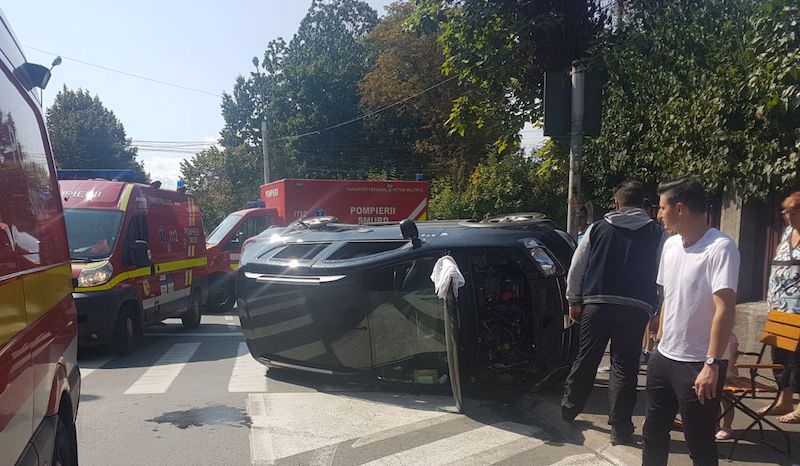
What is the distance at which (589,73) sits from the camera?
6.13m

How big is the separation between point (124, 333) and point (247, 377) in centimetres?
219

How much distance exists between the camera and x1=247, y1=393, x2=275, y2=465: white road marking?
4324 mm

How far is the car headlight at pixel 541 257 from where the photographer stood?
17.5ft

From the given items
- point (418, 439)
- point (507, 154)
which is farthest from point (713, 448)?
point (507, 154)

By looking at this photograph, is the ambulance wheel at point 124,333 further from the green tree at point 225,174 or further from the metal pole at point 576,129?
the green tree at point 225,174

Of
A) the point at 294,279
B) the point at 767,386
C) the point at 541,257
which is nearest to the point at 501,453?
the point at 541,257

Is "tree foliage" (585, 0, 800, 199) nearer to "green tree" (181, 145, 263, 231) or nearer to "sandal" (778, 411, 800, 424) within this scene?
"sandal" (778, 411, 800, 424)

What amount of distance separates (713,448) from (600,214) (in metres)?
7.92

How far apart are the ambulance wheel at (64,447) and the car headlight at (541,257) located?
12.3 ft

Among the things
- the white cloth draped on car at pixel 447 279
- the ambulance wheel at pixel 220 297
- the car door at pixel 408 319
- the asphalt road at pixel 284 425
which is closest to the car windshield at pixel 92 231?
the asphalt road at pixel 284 425

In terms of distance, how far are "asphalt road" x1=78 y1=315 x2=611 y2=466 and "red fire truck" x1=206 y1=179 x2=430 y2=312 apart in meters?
5.94

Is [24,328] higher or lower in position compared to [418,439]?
higher

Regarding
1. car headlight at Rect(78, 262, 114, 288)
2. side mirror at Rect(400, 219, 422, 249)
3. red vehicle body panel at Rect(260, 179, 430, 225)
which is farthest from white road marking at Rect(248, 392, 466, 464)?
red vehicle body panel at Rect(260, 179, 430, 225)

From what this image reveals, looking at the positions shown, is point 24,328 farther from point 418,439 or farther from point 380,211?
point 380,211
